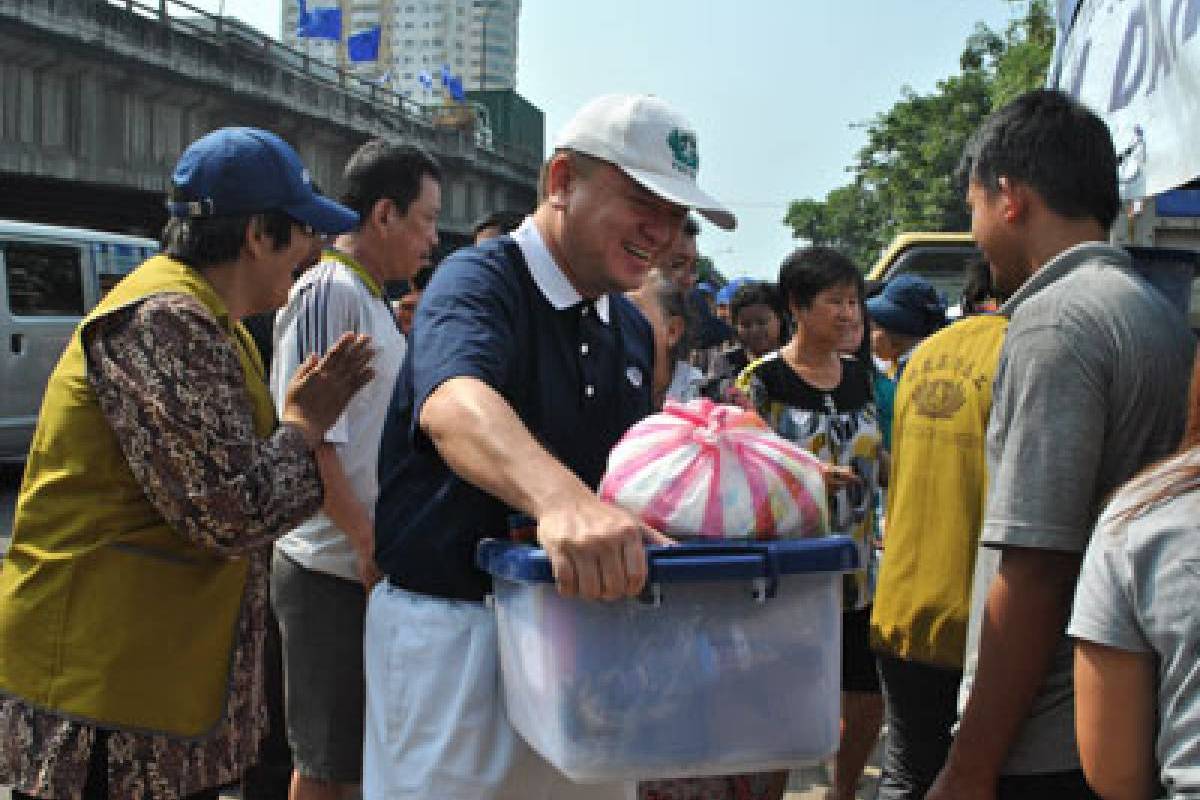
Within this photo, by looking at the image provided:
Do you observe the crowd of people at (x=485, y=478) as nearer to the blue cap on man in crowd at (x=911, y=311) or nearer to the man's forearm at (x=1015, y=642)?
the man's forearm at (x=1015, y=642)

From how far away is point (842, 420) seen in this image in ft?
13.4

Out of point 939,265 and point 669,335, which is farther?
point 939,265

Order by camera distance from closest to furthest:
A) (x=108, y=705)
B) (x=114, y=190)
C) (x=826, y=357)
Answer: (x=108, y=705) → (x=826, y=357) → (x=114, y=190)

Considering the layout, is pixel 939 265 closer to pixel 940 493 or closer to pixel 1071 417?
pixel 940 493

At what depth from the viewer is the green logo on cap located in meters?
1.93

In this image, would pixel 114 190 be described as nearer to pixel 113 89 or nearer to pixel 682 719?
pixel 113 89

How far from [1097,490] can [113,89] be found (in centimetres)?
2029

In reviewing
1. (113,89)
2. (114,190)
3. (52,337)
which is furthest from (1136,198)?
(114,190)

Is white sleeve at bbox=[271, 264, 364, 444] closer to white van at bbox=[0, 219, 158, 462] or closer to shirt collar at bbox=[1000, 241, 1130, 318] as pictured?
shirt collar at bbox=[1000, 241, 1130, 318]

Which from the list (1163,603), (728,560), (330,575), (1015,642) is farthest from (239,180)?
(1163,603)

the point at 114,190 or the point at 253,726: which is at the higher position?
the point at 114,190

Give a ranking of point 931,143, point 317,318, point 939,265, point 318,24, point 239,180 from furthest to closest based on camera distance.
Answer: point 931,143 → point 318,24 → point 939,265 → point 317,318 → point 239,180

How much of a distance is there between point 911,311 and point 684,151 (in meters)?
3.39

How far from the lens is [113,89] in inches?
762
